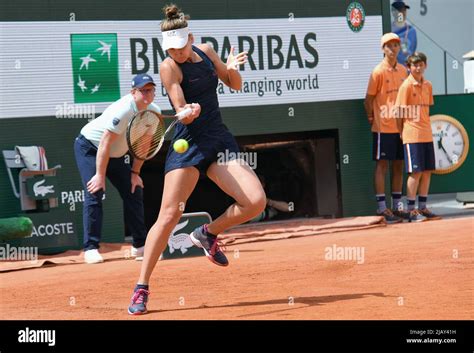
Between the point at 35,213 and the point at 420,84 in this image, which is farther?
the point at 420,84

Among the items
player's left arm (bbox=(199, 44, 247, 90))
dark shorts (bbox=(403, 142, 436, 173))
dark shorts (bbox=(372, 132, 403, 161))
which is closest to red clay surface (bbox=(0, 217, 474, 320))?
player's left arm (bbox=(199, 44, 247, 90))

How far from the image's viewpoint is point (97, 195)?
33.2 feet

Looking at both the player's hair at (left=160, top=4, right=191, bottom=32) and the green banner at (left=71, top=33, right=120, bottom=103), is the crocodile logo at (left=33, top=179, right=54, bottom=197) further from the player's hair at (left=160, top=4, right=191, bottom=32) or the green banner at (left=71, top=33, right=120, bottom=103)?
the player's hair at (left=160, top=4, right=191, bottom=32)

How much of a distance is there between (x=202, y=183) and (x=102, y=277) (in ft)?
16.3

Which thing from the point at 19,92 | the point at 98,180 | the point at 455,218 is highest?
the point at 19,92

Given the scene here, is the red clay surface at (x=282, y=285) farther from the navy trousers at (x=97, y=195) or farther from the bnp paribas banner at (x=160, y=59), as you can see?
the bnp paribas banner at (x=160, y=59)

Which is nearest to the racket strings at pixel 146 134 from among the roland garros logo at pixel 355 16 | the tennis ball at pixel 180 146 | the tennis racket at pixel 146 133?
the tennis racket at pixel 146 133

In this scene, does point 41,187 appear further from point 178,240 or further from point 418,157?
point 418,157

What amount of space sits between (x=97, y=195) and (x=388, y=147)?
475 cm

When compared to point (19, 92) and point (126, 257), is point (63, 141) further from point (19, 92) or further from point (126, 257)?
point (126, 257)

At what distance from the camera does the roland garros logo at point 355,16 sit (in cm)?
1381

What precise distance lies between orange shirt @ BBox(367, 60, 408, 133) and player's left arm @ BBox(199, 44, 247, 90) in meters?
6.35

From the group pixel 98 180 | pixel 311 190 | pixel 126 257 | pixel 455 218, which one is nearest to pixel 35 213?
pixel 126 257

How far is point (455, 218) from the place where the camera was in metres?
13.3
